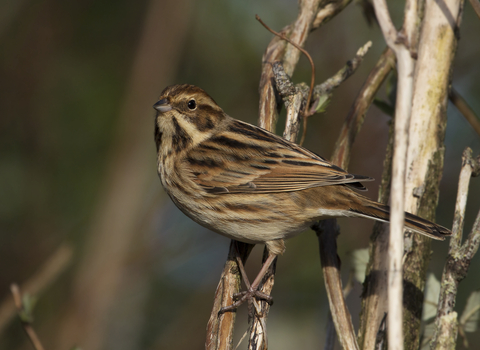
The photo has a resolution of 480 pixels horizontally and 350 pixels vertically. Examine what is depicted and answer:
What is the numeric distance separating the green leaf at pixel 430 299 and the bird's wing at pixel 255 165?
0.79m

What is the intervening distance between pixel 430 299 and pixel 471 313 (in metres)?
0.28

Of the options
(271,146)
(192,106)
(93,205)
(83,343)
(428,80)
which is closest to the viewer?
(428,80)

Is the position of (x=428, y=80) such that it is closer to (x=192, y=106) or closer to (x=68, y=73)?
(x=192, y=106)

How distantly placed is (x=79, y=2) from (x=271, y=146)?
447cm

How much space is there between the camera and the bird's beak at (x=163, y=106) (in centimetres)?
376

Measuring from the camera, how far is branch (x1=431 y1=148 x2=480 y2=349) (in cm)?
240

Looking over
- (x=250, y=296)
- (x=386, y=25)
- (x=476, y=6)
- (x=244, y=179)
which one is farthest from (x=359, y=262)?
(x=386, y=25)

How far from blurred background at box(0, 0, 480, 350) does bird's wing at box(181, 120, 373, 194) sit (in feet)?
8.07

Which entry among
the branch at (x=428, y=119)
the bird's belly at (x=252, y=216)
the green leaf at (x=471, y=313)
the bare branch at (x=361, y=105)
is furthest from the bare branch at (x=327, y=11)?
the green leaf at (x=471, y=313)

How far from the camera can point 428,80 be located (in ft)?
10.5

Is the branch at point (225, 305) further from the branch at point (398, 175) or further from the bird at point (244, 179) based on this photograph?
the branch at point (398, 175)

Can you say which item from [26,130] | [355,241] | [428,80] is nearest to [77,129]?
[26,130]

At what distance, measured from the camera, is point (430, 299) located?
3438mm

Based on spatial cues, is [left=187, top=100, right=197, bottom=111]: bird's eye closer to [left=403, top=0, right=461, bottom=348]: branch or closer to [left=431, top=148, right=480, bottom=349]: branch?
[left=403, top=0, right=461, bottom=348]: branch
